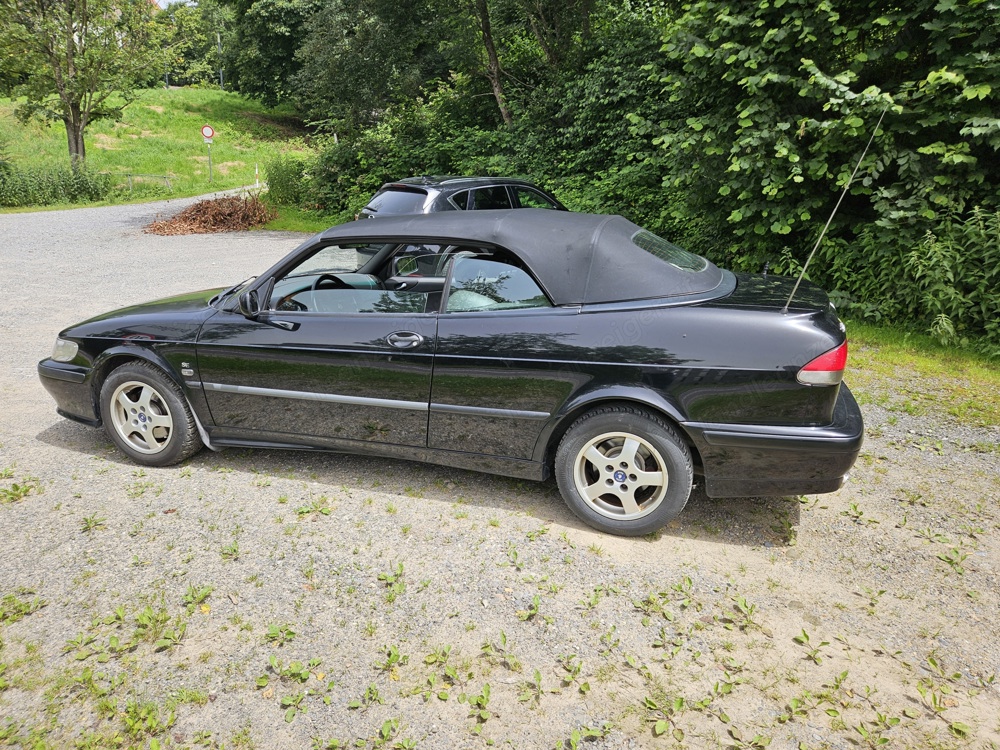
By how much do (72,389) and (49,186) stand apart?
24.4 metres

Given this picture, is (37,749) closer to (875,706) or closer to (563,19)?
(875,706)

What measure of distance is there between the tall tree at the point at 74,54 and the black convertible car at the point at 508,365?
26590 mm

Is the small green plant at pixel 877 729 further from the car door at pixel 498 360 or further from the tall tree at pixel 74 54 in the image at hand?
the tall tree at pixel 74 54

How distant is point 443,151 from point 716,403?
15.2m

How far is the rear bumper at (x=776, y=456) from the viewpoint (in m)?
3.23

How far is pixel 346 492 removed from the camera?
13.4 ft

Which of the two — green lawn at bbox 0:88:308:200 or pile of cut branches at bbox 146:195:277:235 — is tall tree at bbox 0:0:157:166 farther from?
pile of cut branches at bbox 146:195:277:235

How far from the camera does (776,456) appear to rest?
10.8 feet

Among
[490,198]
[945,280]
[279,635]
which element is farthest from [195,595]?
[945,280]

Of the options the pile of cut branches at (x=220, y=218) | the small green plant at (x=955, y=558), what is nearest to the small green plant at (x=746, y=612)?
the small green plant at (x=955, y=558)

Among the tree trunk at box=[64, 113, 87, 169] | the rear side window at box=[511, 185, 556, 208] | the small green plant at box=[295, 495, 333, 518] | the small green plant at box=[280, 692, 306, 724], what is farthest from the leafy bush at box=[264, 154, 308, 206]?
the small green plant at box=[280, 692, 306, 724]

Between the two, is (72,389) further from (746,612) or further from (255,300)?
(746,612)

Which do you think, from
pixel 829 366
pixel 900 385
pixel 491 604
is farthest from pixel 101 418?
pixel 900 385

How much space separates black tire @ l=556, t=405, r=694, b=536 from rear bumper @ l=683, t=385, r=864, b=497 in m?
0.14
